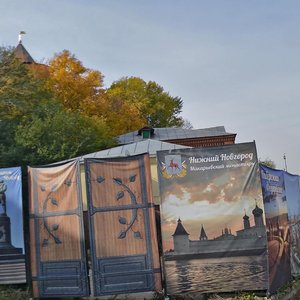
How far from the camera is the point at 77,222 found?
10.3 m

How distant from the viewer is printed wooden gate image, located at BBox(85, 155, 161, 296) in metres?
9.99

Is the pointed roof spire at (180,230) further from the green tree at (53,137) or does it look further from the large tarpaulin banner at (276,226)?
the green tree at (53,137)

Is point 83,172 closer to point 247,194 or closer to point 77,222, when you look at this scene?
point 77,222

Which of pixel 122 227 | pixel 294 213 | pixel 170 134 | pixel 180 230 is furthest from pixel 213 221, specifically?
pixel 170 134

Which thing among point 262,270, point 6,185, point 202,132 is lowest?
point 262,270

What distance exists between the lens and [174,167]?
10.2m

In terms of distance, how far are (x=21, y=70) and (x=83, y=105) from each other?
11.6m

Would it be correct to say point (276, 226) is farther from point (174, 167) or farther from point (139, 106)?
point (139, 106)

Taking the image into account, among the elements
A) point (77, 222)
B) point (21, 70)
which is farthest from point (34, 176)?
point (21, 70)

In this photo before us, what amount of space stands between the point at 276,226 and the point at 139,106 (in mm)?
41878

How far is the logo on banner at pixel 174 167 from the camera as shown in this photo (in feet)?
33.3

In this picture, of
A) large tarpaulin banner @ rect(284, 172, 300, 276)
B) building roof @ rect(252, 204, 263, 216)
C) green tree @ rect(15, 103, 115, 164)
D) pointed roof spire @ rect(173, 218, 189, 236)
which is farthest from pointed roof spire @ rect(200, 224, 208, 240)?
green tree @ rect(15, 103, 115, 164)

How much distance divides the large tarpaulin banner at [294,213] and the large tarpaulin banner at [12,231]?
6.44 meters

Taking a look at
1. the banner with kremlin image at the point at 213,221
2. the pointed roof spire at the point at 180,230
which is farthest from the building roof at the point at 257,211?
the pointed roof spire at the point at 180,230
